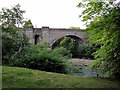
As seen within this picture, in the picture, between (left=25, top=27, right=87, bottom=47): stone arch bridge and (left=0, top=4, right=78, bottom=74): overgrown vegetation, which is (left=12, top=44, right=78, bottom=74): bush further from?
(left=25, top=27, right=87, bottom=47): stone arch bridge

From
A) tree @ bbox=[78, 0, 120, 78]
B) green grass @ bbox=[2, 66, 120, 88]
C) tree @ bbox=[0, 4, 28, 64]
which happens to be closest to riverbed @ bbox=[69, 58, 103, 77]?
tree @ bbox=[78, 0, 120, 78]

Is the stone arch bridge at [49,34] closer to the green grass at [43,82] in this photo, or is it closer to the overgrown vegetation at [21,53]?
the overgrown vegetation at [21,53]

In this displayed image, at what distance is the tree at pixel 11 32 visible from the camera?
5.10 meters

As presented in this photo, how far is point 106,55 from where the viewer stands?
2525mm

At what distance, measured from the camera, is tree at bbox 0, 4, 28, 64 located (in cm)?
510

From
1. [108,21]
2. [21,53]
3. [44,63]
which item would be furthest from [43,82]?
[21,53]

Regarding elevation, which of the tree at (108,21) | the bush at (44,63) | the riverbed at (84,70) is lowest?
the riverbed at (84,70)

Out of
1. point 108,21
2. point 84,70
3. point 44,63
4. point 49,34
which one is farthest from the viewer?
point 49,34

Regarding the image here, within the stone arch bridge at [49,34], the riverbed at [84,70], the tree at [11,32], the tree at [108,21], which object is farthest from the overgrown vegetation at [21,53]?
the stone arch bridge at [49,34]

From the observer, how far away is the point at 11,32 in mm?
5516

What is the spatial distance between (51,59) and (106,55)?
2307mm

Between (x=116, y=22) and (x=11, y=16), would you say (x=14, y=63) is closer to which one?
(x=11, y=16)

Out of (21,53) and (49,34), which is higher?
(49,34)

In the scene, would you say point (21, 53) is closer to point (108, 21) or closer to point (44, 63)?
point (44, 63)
